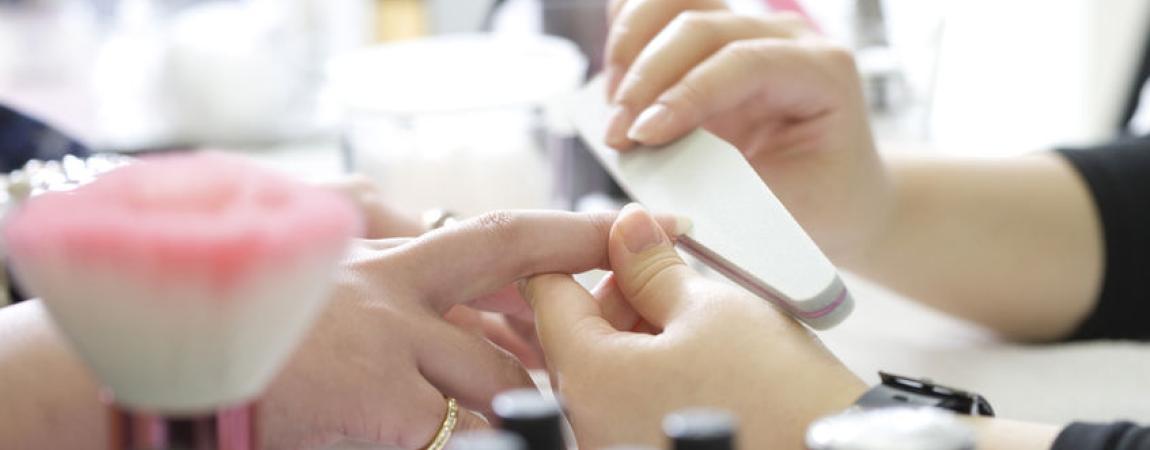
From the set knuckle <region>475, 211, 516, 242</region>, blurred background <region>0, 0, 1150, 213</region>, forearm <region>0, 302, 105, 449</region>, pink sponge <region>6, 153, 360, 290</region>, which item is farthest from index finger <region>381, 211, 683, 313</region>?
blurred background <region>0, 0, 1150, 213</region>

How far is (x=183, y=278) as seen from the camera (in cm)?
18

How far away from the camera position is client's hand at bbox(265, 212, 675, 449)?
15.4 inches

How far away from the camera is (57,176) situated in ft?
1.73

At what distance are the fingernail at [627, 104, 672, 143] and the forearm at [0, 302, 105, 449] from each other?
0.23 meters

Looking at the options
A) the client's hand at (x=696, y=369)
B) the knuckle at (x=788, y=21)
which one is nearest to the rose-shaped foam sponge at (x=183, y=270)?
the client's hand at (x=696, y=369)

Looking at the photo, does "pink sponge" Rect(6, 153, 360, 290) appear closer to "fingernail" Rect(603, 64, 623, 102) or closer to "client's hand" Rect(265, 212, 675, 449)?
"client's hand" Rect(265, 212, 675, 449)

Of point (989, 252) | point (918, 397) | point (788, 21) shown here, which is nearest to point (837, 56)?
point (788, 21)

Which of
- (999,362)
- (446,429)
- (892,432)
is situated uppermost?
(892,432)

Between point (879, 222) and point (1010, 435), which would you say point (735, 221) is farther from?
point (879, 222)

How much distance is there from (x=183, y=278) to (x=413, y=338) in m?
0.22

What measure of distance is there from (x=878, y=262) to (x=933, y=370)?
0.23 feet

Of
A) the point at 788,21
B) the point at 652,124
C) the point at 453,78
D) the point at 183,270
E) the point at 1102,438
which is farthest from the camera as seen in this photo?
the point at 453,78

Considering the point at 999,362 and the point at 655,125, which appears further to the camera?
the point at 999,362

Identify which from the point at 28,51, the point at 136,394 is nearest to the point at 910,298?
the point at 136,394
